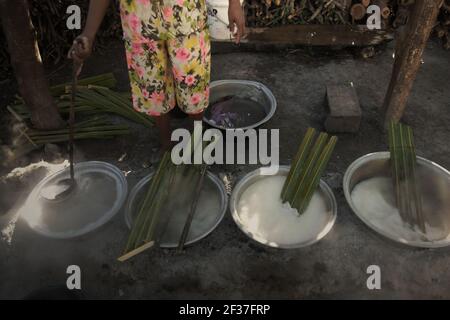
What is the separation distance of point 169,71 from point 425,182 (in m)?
2.16

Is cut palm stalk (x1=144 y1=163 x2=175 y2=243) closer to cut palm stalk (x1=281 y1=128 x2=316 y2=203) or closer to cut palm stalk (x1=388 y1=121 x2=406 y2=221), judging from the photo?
cut palm stalk (x1=281 y1=128 x2=316 y2=203)

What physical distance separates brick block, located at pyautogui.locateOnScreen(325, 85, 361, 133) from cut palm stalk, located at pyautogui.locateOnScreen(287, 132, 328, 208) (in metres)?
0.50

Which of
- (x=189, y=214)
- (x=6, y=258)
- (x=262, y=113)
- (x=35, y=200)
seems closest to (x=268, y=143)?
(x=262, y=113)

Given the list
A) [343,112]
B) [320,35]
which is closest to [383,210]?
[343,112]

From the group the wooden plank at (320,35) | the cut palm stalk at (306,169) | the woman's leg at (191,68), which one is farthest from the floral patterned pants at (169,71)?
the wooden plank at (320,35)

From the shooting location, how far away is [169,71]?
2.72 meters

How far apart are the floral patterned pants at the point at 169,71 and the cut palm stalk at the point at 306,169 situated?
3.08 ft

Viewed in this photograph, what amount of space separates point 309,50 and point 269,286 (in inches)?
129

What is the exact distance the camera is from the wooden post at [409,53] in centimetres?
294

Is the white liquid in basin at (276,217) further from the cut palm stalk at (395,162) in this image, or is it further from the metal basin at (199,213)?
the cut palm stalk at (395,162)

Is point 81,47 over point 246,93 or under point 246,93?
over

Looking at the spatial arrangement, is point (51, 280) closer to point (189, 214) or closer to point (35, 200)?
point (35, 200)

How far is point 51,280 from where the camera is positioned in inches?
101

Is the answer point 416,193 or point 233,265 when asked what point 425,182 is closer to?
point 416,193
